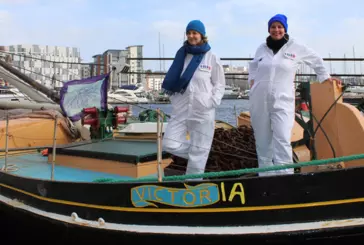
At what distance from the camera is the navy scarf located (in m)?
4.19

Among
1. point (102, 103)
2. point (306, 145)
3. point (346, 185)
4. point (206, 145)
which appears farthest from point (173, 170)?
point (102, 103)

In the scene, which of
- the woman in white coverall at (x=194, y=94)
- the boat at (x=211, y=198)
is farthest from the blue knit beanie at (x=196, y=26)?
the boat at (x=211, y=198)

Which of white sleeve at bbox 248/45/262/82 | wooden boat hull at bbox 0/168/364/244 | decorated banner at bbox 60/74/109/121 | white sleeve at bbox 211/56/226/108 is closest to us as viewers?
wooden boat hull at bbox 0/168/364/244

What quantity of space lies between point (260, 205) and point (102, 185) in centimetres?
157

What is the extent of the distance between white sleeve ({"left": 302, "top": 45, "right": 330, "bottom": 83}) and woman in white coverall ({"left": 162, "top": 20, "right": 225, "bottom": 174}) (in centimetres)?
84

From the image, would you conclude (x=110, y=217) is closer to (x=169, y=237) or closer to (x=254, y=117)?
(x=169, y=237)

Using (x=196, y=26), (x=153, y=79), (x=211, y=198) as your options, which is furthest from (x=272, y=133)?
(x=153, y=79)

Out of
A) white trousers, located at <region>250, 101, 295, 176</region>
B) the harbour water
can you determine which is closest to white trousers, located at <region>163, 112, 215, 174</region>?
white trousers, located at <region>250, 101, 295, 176</region>

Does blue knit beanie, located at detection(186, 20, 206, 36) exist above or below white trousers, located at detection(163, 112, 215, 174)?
above

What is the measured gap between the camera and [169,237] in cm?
378

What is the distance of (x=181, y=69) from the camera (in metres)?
4.27

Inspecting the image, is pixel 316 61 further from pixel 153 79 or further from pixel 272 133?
pixel 153 79

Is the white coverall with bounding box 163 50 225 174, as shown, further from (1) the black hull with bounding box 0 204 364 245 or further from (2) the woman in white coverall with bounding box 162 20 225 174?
(1) the black hull with bounding box 0 204 364 245

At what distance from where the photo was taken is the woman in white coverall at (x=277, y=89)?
389 centimetres
